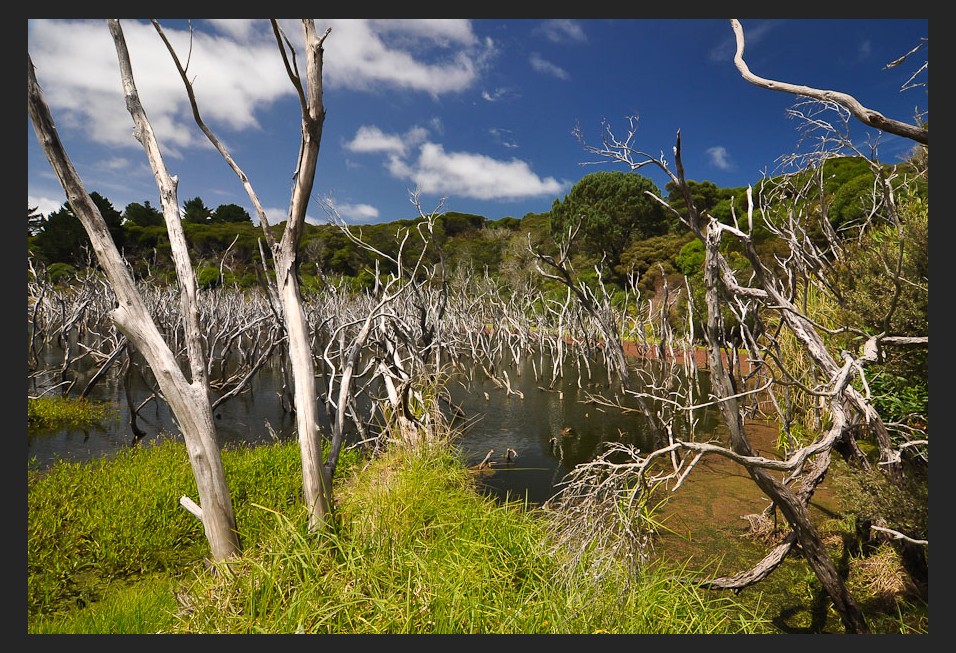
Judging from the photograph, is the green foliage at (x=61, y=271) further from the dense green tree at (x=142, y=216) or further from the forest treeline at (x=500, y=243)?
the dense green tree at (x=142, y=216)

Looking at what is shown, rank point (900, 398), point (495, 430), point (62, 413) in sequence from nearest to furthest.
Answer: point (900, 398)
point (62, 413)
point (495, 430)

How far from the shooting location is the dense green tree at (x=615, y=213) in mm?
33781

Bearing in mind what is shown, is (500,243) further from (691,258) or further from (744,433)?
(744,433)

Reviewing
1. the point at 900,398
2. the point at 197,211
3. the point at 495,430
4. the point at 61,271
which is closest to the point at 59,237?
the point at 61,271

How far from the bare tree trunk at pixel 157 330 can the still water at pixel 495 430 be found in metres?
4.13

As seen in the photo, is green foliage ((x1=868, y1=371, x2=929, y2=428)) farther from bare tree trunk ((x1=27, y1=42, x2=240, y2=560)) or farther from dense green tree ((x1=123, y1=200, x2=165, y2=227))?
dense green tree ((x1=123, y1=200, x2=165, y2=227))

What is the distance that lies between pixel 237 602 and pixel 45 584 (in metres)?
2.73

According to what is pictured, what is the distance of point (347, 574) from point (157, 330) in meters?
2.25

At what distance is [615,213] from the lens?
34688mm

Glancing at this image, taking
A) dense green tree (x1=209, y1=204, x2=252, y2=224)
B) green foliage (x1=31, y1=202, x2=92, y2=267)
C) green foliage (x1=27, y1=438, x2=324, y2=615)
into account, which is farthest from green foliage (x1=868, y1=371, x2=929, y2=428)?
dense green tree (x1=209, y1=204, x2=252, y2=224)

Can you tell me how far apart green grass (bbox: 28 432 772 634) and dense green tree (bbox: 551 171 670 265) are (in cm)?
3069

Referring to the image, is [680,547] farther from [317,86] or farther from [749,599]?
[317,86]

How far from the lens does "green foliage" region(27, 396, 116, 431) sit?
9.93 meters

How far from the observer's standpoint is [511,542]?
12.4 ft
